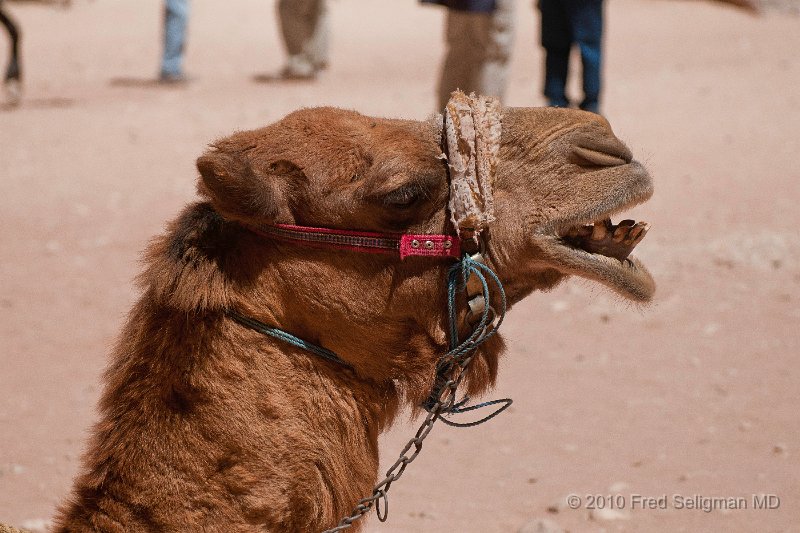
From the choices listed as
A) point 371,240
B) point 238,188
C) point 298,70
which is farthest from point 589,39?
point 238,188

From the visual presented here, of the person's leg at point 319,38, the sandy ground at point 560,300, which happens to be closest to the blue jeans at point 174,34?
the sandy ground at point 560,300

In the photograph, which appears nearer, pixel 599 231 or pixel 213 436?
pixel 213 436

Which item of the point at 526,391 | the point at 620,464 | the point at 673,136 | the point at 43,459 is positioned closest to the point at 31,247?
the point at 43,459

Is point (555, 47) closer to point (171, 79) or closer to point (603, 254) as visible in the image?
point (603, 254)

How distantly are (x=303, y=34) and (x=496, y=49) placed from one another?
629 centimetres

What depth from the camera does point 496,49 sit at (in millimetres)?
10922

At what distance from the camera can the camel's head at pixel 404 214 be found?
299cm

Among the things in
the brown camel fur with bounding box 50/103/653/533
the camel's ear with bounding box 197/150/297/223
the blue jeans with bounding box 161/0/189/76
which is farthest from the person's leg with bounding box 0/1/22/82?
the camel's ear with bounding box 197/150/297/223

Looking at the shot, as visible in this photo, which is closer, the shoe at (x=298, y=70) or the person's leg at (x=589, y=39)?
the person's leg at (x=589, y=39)

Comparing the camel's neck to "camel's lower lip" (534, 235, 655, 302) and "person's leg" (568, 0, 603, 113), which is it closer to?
"camel's lower lip" (534, 235, 655, 302)

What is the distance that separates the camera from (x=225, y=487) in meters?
2.88

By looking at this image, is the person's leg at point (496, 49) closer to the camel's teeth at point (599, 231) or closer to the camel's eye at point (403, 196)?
the camel's teeth at point (599, 231)

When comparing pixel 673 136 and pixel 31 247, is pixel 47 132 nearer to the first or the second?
pixel 31 247

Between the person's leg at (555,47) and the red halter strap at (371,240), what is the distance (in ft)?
24.3
